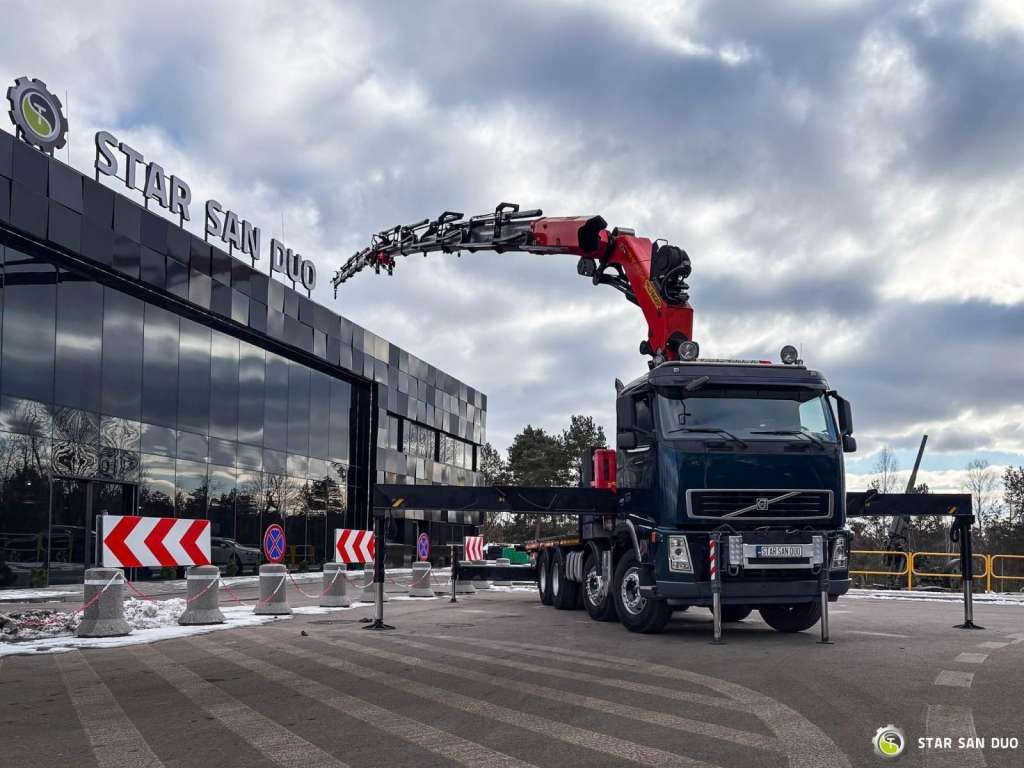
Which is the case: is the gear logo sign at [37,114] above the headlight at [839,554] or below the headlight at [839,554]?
above

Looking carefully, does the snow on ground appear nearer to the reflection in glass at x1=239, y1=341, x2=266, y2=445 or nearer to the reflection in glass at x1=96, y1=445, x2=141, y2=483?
the reflection in glass at x1=96, y1=445, x2=141, y2=483

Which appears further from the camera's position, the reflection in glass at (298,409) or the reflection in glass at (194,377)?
the reflection in glass at (298,409)

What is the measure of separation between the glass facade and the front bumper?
1761 centimetres

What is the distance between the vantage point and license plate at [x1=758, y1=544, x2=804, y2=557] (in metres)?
11.8

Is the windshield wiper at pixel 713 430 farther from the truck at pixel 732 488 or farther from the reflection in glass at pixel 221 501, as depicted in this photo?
the reflection in glass at pixel 221 501

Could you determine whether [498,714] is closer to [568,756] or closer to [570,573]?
[568,756]

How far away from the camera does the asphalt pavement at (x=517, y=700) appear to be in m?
5.80

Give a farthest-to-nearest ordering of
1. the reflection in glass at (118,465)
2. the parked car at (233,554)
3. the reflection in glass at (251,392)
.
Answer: the reflection in glass at (251,392), the parked car at (233,554), the reflection in glass at (118,465)

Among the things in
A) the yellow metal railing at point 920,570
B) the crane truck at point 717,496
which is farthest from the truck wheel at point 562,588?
the yellow metal railing at point 920,570

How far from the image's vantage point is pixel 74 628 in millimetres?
13477

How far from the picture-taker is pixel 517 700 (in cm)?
754

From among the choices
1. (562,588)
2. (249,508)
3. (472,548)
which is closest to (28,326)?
(249,508)

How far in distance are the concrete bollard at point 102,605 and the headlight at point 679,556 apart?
7519 mm

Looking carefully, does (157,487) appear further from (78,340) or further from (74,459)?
(78,340)
